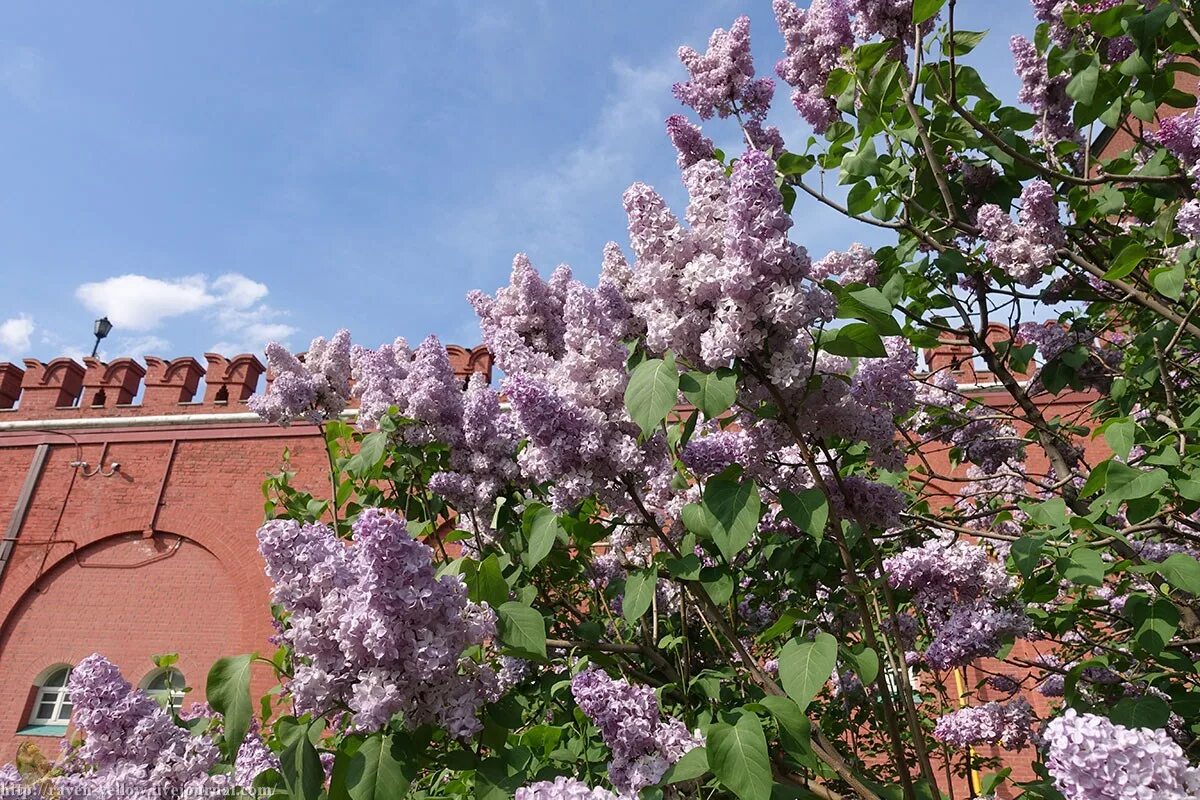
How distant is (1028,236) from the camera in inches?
98.1

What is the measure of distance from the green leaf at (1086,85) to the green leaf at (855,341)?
1.75m

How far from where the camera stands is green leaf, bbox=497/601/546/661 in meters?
1.51

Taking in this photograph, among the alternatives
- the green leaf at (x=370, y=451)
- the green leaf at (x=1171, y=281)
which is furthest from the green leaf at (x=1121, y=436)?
the green leaf at (x=370, y=451)

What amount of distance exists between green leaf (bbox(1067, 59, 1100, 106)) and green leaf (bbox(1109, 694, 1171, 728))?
1.90 m

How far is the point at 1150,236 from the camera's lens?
2695 millimetres

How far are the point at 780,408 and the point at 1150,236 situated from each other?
2.14 m

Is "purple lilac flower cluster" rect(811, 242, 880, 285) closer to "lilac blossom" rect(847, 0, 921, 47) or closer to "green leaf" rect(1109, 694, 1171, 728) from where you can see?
"lilac blossom" rect(847, 0, 921, 47)

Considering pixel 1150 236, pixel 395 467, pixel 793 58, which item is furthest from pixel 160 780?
pixel 1150 236

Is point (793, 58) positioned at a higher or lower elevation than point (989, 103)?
Result: higher

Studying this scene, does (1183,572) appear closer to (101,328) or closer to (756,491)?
(756,491)

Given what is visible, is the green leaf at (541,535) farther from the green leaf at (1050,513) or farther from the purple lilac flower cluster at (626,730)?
the green leaf at (1050,513)

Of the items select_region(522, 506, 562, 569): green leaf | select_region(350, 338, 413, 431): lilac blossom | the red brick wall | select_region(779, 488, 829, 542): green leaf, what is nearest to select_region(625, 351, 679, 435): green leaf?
select_region(779, 488, 829, 542): green leaf

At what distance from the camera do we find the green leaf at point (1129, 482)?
69.3 inches

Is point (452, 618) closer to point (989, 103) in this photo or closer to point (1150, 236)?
point (989, 103)
